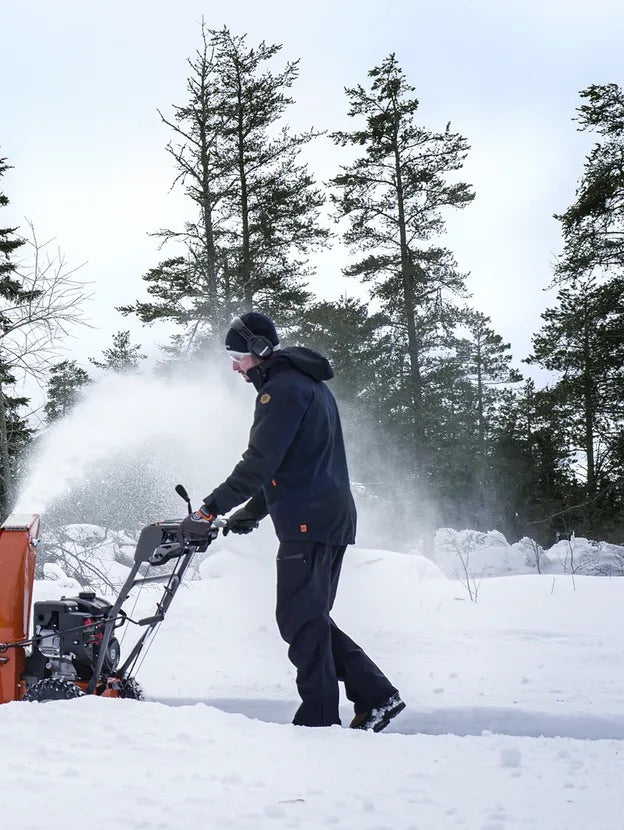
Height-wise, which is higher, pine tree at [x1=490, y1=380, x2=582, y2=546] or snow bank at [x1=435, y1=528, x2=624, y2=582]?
pine tree at [x1=490, y1=380, x2=582, y2=546]

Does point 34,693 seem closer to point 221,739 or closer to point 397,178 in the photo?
point 221,739

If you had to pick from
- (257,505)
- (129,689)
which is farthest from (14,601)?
(257,505)

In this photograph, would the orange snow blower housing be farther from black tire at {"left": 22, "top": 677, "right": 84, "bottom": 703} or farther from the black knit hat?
the black knit hat

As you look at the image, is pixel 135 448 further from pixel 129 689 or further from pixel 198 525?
pixel 198 525

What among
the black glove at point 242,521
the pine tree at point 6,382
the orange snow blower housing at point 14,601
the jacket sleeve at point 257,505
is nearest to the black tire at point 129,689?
the orange snow blower housing at point 14,601

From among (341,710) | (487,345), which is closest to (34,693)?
(341,710)

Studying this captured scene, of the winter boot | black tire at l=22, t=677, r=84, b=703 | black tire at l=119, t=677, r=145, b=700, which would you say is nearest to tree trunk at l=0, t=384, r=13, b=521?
black tire at l=119, t=677, r=145, b=700

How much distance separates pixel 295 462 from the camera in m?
3.57

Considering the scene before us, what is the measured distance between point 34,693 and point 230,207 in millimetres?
17111

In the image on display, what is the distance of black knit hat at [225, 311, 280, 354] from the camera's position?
3762 mm

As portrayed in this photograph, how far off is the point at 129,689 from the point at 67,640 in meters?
0.38

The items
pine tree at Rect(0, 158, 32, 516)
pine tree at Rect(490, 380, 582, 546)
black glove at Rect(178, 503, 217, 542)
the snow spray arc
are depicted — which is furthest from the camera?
pine tree at Rect(490, 380, 582, 546)

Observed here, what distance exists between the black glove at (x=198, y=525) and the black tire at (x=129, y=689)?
32.0 inches

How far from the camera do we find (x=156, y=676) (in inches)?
181
